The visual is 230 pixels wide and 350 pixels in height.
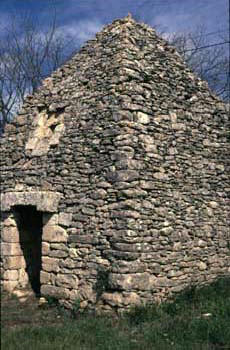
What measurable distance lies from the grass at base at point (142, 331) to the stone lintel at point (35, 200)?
1.64 m

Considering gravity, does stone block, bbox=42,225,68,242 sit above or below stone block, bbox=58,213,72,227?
below

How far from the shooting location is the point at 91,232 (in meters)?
6.69

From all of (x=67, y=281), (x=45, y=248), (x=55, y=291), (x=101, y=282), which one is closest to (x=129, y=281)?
(x=101, y=282)

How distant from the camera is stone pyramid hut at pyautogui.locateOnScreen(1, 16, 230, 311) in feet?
21.6

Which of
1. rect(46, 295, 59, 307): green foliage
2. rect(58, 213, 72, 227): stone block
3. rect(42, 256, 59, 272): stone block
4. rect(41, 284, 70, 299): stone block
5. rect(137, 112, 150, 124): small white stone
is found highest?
rect(137, 112, 150, 124): small white stone

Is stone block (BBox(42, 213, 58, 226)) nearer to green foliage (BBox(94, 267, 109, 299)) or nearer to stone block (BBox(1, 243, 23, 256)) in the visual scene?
stone block (BBox(1, 243, 23, 256))

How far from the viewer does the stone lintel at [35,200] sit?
703 centimetres

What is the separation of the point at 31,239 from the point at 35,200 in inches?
40.6

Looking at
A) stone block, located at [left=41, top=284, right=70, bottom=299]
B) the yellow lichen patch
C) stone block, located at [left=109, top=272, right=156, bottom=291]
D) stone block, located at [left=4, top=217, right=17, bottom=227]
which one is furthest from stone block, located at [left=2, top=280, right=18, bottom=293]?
the yellow lichen patch

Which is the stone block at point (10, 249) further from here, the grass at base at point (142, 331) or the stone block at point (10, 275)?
the grass at base at point (142, 331)

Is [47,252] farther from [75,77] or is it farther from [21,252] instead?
[75,77]

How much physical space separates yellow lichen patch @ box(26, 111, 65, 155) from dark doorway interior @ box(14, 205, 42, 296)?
1.02m

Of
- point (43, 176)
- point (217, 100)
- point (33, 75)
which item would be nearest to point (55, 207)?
point (43, 176)

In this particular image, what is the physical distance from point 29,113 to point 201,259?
13.1 ft
